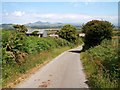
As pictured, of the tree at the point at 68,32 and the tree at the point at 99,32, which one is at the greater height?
the tree at the point at 99,32

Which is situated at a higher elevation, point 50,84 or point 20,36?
point 20,36

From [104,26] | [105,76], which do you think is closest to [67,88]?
[105,76]

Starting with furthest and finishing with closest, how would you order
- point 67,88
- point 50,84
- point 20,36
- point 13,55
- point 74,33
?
1. point 74,33
2. point 20,36
3. point 13,55
4. point 50,84
5. point 67,88

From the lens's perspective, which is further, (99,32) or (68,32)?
(68,32)

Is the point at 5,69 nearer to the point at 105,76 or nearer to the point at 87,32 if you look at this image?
the point at 105,76

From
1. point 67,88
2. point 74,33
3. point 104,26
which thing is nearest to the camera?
point 67,88

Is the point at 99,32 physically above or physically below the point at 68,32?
above

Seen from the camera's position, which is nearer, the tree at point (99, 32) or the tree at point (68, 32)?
the tree at point (99, 32)

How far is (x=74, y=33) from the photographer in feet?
248

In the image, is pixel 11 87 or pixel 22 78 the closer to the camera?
pixel 11 87

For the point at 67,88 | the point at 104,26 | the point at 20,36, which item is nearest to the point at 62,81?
the point at 67,88

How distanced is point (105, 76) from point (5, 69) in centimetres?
591

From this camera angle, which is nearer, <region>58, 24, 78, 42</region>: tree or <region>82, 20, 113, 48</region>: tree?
<region>82, 20, 113, 48</region>: tree

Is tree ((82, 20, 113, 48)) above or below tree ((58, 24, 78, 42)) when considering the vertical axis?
above
